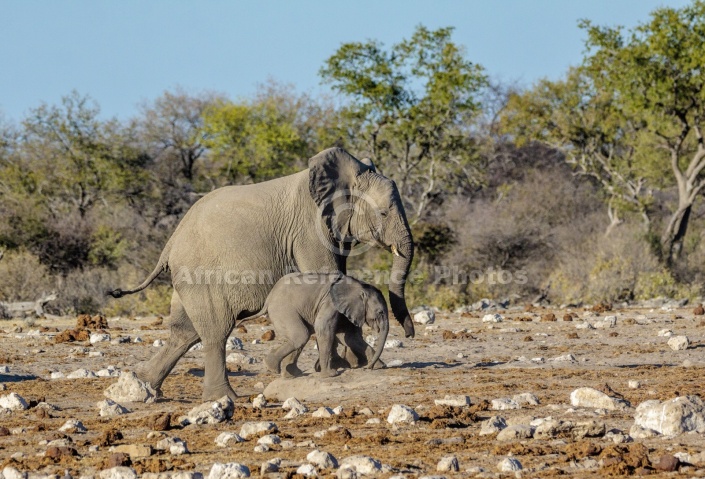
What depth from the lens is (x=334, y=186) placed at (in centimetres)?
1118

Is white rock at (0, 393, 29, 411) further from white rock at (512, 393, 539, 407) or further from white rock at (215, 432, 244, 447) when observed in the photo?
white rock at (512, 393, 539, 407)

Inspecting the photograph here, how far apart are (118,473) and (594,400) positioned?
3.74 metres

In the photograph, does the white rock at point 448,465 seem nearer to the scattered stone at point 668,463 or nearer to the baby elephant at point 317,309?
the scattered stone at point 668,463

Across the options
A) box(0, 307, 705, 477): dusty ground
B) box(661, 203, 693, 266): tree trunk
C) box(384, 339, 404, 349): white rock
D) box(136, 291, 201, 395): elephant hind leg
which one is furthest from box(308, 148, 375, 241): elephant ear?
box(661, 203, 693, 266): tree trunk

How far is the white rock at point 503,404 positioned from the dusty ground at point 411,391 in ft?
0.27

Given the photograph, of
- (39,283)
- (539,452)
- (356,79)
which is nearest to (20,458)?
(539,452)

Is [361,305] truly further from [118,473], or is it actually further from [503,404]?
[118,473]

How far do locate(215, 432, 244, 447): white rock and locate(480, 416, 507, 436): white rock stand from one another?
5.16 feet

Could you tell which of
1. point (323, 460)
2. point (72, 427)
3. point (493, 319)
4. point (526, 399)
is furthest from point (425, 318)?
point (323, 460)

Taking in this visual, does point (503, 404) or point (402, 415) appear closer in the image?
point (402, 415)

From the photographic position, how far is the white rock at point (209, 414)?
340 inches

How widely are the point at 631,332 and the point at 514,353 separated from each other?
2.53m

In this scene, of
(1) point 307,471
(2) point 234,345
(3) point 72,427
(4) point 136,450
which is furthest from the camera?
(2) point 234,345

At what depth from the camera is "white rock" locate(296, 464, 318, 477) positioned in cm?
647
